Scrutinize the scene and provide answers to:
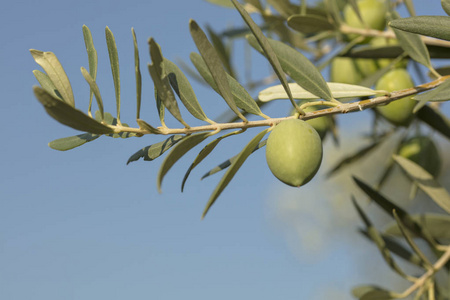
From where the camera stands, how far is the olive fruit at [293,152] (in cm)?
71

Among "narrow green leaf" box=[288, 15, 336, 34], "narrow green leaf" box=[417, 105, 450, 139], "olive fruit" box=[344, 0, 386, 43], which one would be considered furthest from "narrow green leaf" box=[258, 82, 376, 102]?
"olive fruit" box=[344, 0, 386, 43]

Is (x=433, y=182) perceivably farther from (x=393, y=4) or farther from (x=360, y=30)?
(x=393, y=4)

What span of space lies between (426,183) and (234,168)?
2.06ft

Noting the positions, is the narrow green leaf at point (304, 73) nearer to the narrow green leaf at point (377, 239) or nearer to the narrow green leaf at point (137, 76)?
the narrow green leaf at point (137, 76)

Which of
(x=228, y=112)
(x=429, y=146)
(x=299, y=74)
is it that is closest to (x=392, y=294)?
(x=429, y=146)

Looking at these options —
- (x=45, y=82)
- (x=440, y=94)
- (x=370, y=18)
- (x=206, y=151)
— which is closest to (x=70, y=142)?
(x=45, y=82)

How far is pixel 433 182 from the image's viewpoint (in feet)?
3.82

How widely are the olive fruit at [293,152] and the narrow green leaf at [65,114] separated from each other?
0.75 ft

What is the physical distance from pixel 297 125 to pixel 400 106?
61cm

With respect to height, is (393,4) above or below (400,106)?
above

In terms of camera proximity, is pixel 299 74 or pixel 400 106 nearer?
pixel 299 74

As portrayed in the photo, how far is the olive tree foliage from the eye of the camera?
2.30 feet

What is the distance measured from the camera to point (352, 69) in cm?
135

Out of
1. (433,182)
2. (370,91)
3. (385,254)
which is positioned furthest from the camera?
(385,254)
